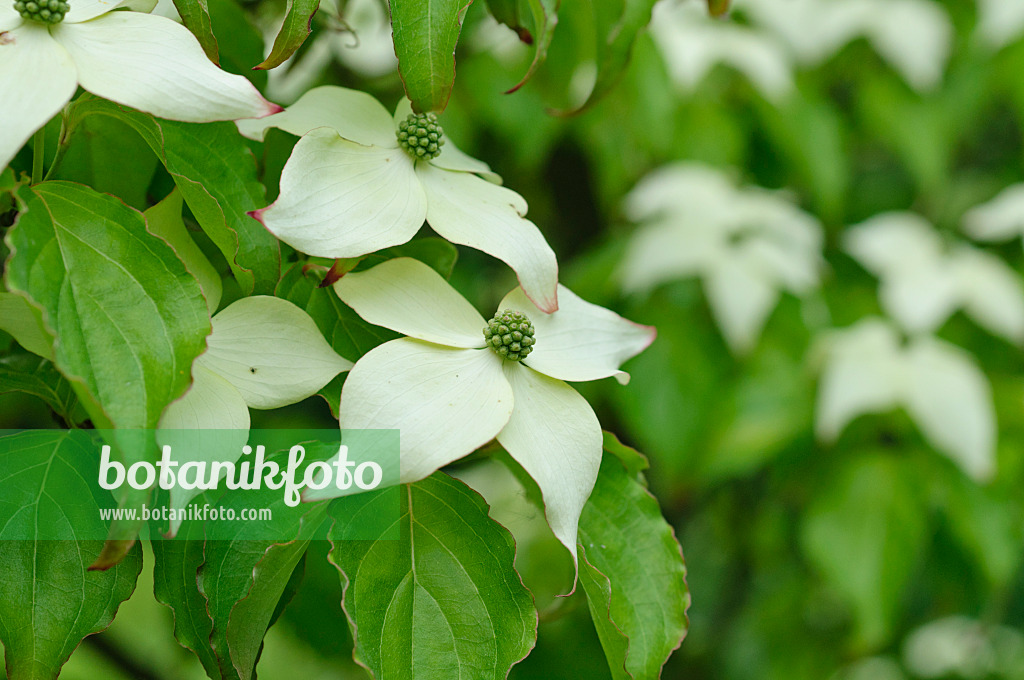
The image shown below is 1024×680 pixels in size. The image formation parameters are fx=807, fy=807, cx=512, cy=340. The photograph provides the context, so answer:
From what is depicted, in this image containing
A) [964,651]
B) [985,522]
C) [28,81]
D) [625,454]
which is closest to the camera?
[28,81]

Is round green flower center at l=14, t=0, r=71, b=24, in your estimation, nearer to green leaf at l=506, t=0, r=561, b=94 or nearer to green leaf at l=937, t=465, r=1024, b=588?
green leaf at l=506, t=0, r=561, b=94

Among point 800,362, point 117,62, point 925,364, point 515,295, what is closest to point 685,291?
point 800,362

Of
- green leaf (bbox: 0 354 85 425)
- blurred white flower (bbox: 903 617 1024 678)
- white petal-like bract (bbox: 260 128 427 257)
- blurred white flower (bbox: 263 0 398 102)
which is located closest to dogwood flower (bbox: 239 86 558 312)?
white petal-like bract (bbox: 260 128 427 257)

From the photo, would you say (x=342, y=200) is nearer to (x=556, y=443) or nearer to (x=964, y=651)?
(x=556, y=443)

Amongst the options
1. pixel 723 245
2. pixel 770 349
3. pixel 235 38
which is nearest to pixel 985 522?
pixel 770 349

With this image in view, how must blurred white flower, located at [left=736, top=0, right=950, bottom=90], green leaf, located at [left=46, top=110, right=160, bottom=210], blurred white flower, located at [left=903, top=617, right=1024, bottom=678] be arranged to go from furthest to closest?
blurred white flower, located at [left=903, top=617, right=1024, bottom=678] < blurred white flower, located at [left=736, top=0, right=950, bottom=90] < green leaf, located at [left=46, top=110, right=160, bottom=210]

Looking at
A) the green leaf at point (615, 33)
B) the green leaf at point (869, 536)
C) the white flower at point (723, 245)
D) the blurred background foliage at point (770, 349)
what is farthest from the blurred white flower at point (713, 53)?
the green leaf at point (615, 33)

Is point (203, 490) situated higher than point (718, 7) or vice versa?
point (718, 7)
